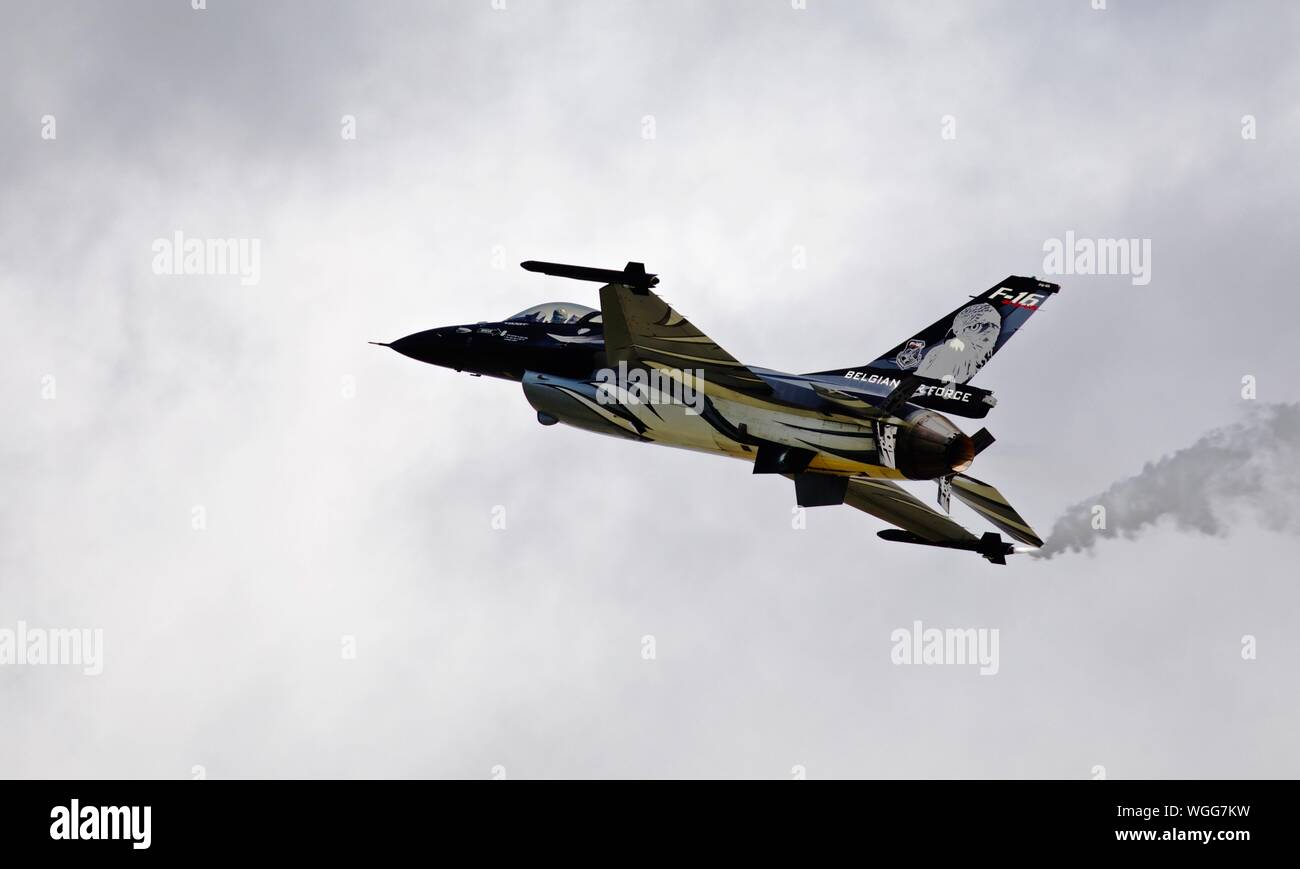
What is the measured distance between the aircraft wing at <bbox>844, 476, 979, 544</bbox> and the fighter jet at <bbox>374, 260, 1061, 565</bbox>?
0.04 metres

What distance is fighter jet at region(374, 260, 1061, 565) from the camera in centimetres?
4131

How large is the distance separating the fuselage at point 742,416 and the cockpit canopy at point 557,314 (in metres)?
0.25

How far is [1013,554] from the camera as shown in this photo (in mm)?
45188

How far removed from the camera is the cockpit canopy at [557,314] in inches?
1802

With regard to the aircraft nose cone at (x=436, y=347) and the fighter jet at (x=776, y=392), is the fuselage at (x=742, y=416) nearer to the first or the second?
the fighter jet at (x=776, y=392)

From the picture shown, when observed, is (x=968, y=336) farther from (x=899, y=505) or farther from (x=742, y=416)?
(x=742, y=416)

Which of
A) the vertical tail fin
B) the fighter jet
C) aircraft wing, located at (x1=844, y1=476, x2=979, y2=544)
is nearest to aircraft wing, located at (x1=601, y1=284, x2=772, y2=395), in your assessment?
the fighter jet

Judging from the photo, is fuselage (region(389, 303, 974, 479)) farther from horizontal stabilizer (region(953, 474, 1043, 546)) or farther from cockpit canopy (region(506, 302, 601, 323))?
horizontal stabilizer (region(953, 474, 1043, 546))

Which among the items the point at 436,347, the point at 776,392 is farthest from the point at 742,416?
the point at 436,347

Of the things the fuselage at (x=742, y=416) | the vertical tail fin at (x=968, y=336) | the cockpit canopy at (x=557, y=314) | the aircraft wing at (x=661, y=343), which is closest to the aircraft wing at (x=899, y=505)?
the vertical tail fin at (x=968, y=336)
